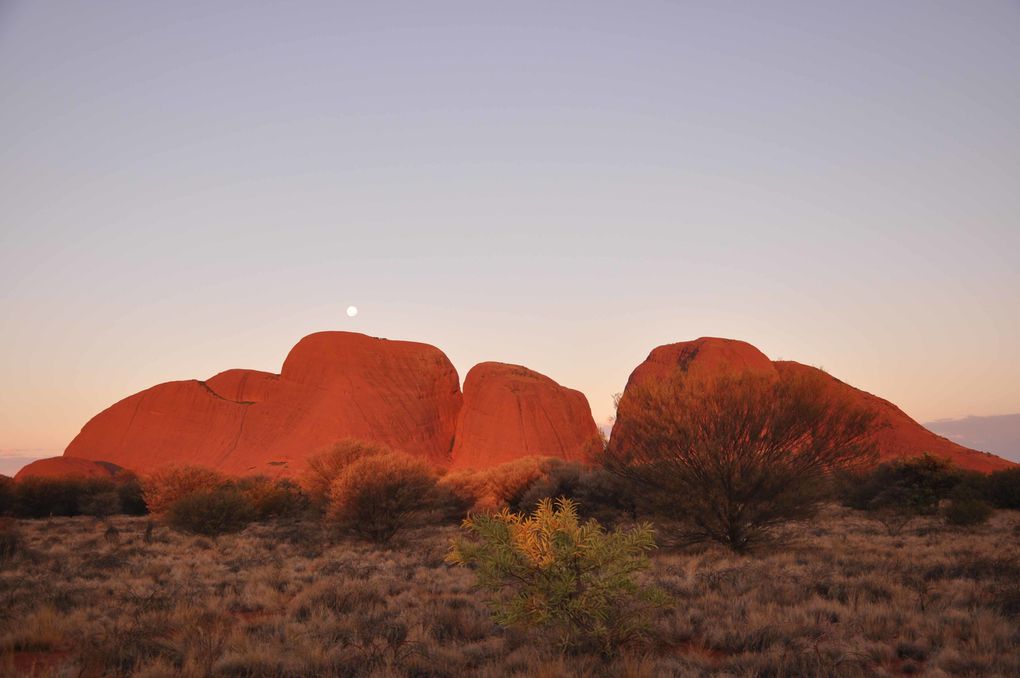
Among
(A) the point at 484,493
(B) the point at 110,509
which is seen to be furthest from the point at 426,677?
(B) the point at 110,509

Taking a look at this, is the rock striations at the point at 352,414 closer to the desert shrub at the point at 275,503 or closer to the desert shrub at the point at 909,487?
the desert shrub at the point at 909,487

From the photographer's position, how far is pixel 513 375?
59656mm

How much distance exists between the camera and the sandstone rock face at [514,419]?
5481cm

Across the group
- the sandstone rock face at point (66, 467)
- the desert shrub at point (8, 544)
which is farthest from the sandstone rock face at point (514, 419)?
the desert shrub at point (8, 544)

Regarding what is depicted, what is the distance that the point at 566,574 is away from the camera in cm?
586

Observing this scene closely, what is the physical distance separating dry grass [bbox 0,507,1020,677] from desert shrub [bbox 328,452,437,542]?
4705 millimetres

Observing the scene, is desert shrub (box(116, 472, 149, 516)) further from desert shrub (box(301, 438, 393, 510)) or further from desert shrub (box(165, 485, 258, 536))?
desert shrub (box(165, 485, 258, 536))

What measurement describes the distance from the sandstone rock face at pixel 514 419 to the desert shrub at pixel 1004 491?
3198 centimetres

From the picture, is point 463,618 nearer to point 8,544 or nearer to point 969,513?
point 8,544

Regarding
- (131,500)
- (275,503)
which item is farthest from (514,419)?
(131,500)

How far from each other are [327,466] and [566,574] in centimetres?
2069

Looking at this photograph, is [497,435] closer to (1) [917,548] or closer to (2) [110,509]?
(2) [110,509]

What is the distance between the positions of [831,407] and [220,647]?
540 inches

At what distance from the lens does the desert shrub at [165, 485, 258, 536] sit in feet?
65.2
